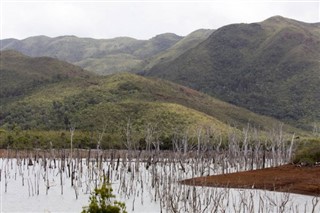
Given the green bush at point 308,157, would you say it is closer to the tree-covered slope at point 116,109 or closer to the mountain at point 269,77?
the tree-covered slope at point 116,109

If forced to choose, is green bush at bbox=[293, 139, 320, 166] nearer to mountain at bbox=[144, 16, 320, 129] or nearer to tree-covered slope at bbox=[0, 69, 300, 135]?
tree-covered slope at bbox=[0, 69, 300, 135]

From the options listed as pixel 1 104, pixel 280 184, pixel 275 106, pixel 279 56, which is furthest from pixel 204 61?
pixel 280 184

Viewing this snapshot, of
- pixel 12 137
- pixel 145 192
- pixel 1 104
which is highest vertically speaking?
pixel 1 104

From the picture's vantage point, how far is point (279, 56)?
181125 millimetres

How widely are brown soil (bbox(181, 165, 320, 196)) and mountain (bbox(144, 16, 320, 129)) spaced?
86.6 m

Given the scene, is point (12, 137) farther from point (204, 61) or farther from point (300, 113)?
point (204, 61)

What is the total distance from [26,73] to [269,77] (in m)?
77.6

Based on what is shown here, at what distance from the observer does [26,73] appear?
152 meters

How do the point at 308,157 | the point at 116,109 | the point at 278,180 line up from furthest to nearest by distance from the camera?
the point at 116,109 → the point at 308,157 → the point at 278,180

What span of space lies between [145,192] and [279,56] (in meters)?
152

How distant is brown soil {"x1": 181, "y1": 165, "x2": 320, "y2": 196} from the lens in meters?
38.4

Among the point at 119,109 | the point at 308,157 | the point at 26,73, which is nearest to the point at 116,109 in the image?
the point at 119,109

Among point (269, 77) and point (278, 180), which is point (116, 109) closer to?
point (278, 180)

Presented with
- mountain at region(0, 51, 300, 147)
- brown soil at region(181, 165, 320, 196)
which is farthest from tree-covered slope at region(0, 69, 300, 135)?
brown soil at region(181, 165, 320, 196)
